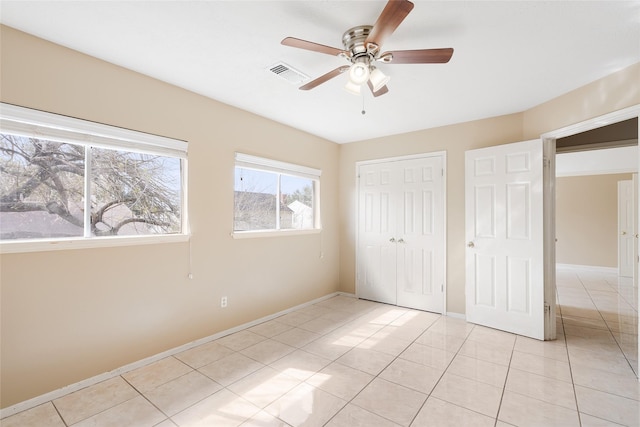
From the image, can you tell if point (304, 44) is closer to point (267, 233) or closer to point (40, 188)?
point (40, 188)

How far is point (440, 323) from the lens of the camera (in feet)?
11.8

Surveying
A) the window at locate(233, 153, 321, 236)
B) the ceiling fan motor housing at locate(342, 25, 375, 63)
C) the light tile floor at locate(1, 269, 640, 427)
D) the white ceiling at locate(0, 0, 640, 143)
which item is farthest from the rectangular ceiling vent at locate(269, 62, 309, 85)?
the light tile floor at locate(1, 269, 640, 427)

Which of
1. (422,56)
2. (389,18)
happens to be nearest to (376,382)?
(422,56)

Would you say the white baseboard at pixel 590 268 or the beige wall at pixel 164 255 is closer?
the beige wall at pixel 164 255

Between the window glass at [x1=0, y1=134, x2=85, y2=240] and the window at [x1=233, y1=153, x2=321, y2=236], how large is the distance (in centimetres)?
142

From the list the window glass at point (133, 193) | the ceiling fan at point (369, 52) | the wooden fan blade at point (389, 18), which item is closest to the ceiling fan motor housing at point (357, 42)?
the ceiling fan at point (369, 52)

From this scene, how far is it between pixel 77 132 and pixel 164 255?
119cm

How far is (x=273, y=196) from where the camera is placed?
3.85 meters

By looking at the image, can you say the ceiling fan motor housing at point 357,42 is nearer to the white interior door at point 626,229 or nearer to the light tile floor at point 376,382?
the light tile floor at point 376,382

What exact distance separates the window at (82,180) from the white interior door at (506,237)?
3.38 metres

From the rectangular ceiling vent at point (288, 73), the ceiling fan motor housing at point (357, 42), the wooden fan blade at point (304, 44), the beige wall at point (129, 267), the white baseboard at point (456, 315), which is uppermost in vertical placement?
the rectangular ceiling vent at point (288, 73)

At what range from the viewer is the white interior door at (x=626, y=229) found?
19.8 feet

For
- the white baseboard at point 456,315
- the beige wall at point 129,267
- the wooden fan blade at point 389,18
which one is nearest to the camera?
the wooden fan blade at point 389,18

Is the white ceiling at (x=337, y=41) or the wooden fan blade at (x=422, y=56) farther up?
the white ceiling at (x=337, y=41)
